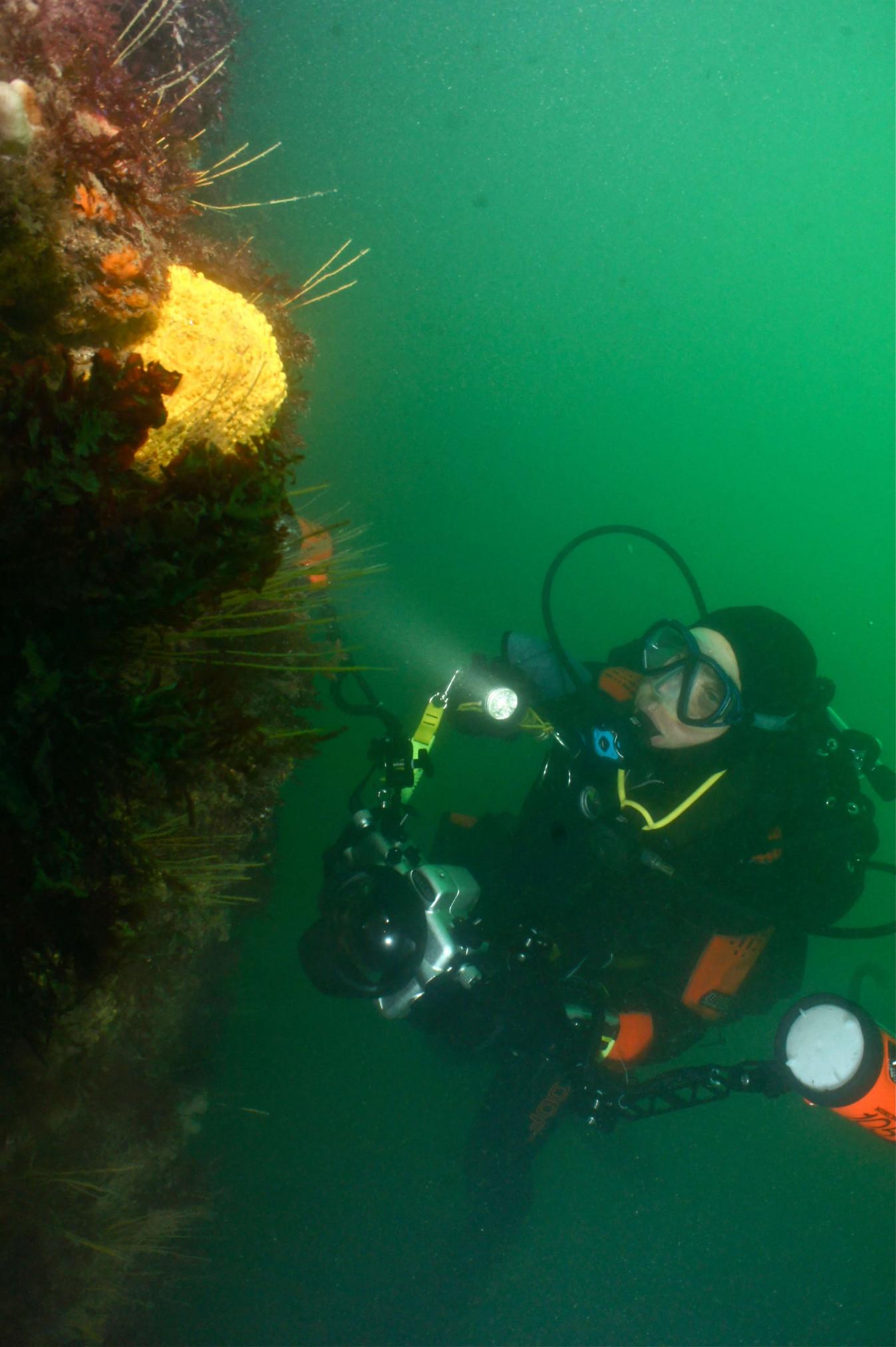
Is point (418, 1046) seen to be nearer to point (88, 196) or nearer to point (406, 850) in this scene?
point (406, 850)

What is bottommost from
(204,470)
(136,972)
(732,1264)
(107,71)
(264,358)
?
(732,1264)

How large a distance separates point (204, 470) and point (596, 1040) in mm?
4132

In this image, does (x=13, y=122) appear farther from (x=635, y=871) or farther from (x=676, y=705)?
(x=635, y=871)

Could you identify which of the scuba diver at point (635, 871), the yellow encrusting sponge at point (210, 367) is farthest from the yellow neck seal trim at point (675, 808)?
the yellow encrusting sponge at point (210, 367)

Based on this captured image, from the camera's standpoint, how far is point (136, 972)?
294 centimetres

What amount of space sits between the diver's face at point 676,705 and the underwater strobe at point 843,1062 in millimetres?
1471

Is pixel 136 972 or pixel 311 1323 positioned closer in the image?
pixel 136 972

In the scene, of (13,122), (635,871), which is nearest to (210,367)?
(13,122)

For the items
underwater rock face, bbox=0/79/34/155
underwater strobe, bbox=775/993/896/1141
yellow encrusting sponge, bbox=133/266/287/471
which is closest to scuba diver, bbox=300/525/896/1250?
underwater strobe, bbox=775/993/896/1141

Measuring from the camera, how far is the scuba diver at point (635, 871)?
3357 millimetres

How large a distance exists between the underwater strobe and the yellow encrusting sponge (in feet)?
12.5

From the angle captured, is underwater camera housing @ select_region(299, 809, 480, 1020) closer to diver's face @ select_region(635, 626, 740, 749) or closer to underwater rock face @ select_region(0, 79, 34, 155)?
diver's face @ select_region(635, 626, 740, 749)

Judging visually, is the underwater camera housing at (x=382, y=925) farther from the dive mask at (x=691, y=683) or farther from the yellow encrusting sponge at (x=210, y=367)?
the yellow encrusting sponge at (x=210, y=367)

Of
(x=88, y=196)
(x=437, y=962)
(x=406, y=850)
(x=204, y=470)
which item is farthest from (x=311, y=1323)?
(x=88, y=196)
